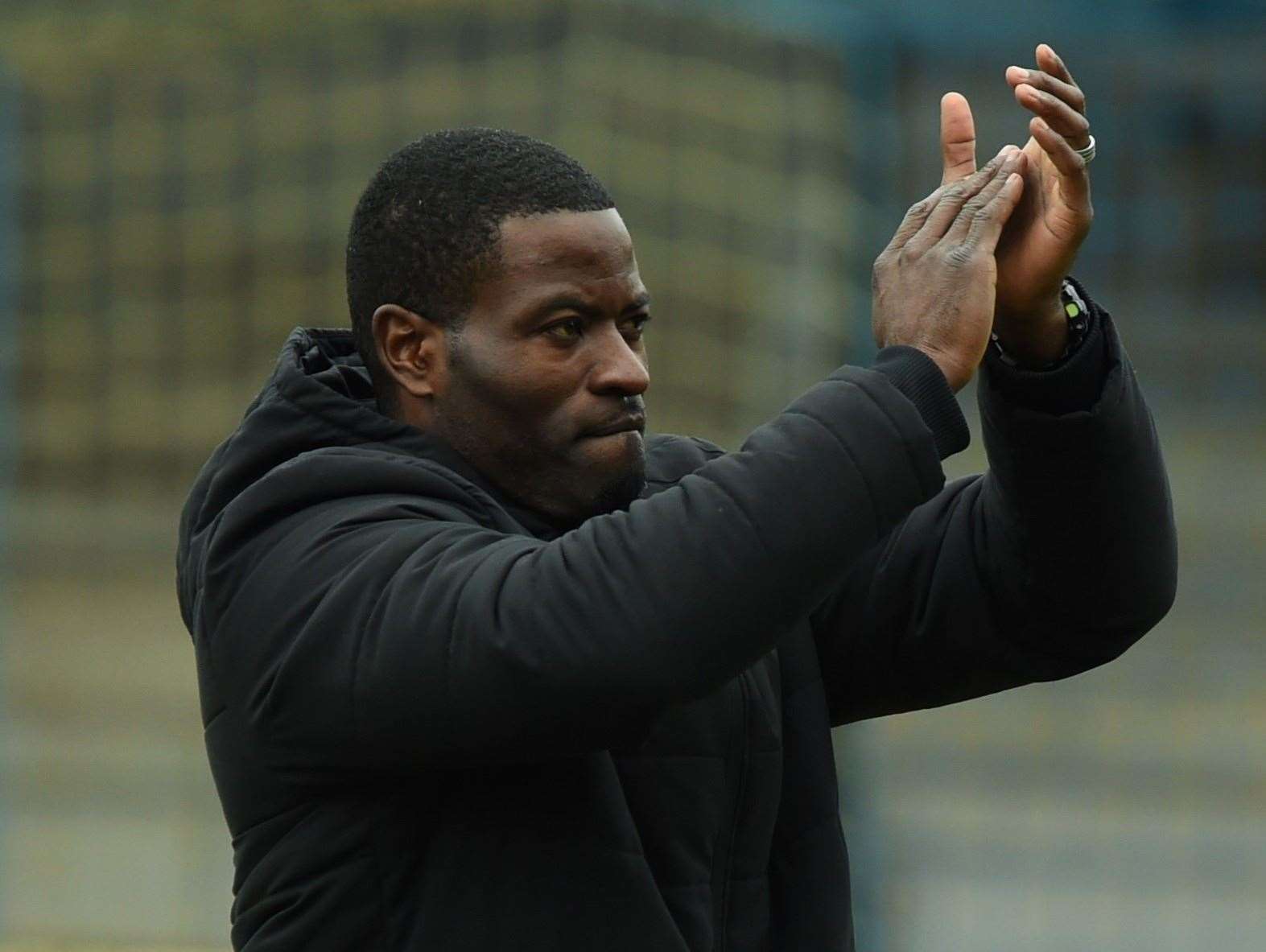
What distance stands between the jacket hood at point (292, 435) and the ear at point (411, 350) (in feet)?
0.13

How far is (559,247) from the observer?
6.66 ft

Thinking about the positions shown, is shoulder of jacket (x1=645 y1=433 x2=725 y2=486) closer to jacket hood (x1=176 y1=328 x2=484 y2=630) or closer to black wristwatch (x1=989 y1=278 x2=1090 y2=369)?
jacket hood (x1=176 y1=328 x2=484 y2=630)

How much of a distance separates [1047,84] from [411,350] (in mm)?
616

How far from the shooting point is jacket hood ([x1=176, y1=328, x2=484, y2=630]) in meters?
2.05

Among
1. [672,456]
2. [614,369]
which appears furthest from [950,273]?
[672,456]

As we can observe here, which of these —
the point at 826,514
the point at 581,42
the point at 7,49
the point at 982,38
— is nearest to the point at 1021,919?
the point at 982,38

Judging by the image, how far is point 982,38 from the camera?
393 centimetres

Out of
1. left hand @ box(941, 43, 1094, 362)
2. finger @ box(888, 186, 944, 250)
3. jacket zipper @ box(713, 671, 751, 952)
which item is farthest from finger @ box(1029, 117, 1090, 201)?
jacket zipper @ box(713, 671, 751, 952)

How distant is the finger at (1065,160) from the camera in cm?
198

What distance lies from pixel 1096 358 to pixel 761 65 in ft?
7.15

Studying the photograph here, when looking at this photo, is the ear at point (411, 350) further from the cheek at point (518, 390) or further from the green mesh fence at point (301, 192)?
the green mesh fence at point (301, 192)

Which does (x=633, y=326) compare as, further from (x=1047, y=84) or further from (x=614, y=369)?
(x=1047, y=84)

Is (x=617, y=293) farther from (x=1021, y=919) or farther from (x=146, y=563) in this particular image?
(x=146, y=563)

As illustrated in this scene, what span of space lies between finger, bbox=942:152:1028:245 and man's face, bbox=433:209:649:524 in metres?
0.29
